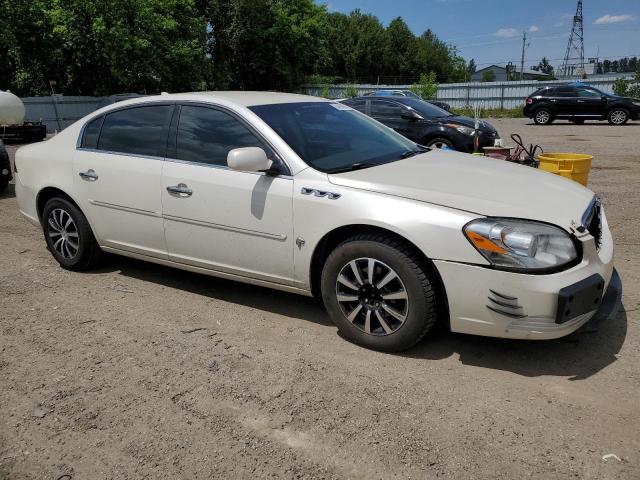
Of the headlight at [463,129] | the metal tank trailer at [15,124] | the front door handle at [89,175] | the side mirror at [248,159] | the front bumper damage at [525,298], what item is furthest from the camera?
the metal tank trailer at [15,124]

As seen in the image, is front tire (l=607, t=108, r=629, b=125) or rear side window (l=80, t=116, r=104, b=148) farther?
front tire (l=607, t=108, r=629, b=125)

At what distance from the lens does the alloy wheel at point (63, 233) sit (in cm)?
495

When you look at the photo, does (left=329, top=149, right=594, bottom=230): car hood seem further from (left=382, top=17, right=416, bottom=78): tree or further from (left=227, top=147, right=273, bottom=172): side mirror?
(left=382, top=17, right=416, bottom=78): tree

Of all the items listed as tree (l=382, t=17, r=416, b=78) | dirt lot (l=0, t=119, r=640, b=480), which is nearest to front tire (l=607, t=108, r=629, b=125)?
dirt lot (l=0, t=119, r=640, b=480)

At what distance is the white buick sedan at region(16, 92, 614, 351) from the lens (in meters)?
3.07

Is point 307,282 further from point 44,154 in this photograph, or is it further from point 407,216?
point 44,154


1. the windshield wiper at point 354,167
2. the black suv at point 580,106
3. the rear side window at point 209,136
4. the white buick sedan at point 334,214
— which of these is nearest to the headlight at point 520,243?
the white buick sedan at point 334,214

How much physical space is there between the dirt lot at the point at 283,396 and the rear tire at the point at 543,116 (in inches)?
819

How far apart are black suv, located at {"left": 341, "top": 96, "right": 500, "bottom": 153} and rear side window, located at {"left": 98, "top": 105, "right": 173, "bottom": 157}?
775 centimetres

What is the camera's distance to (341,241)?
3570mm

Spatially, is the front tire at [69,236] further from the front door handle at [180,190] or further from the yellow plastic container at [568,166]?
the yellow plastic container at [568,166]

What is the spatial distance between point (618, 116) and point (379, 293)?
22567 millimetres

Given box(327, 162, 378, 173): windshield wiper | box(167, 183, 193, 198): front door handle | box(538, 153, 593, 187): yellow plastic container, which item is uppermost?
box(327, 162, 378, 173): windshield wiper

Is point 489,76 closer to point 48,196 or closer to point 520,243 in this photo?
point 48,196
